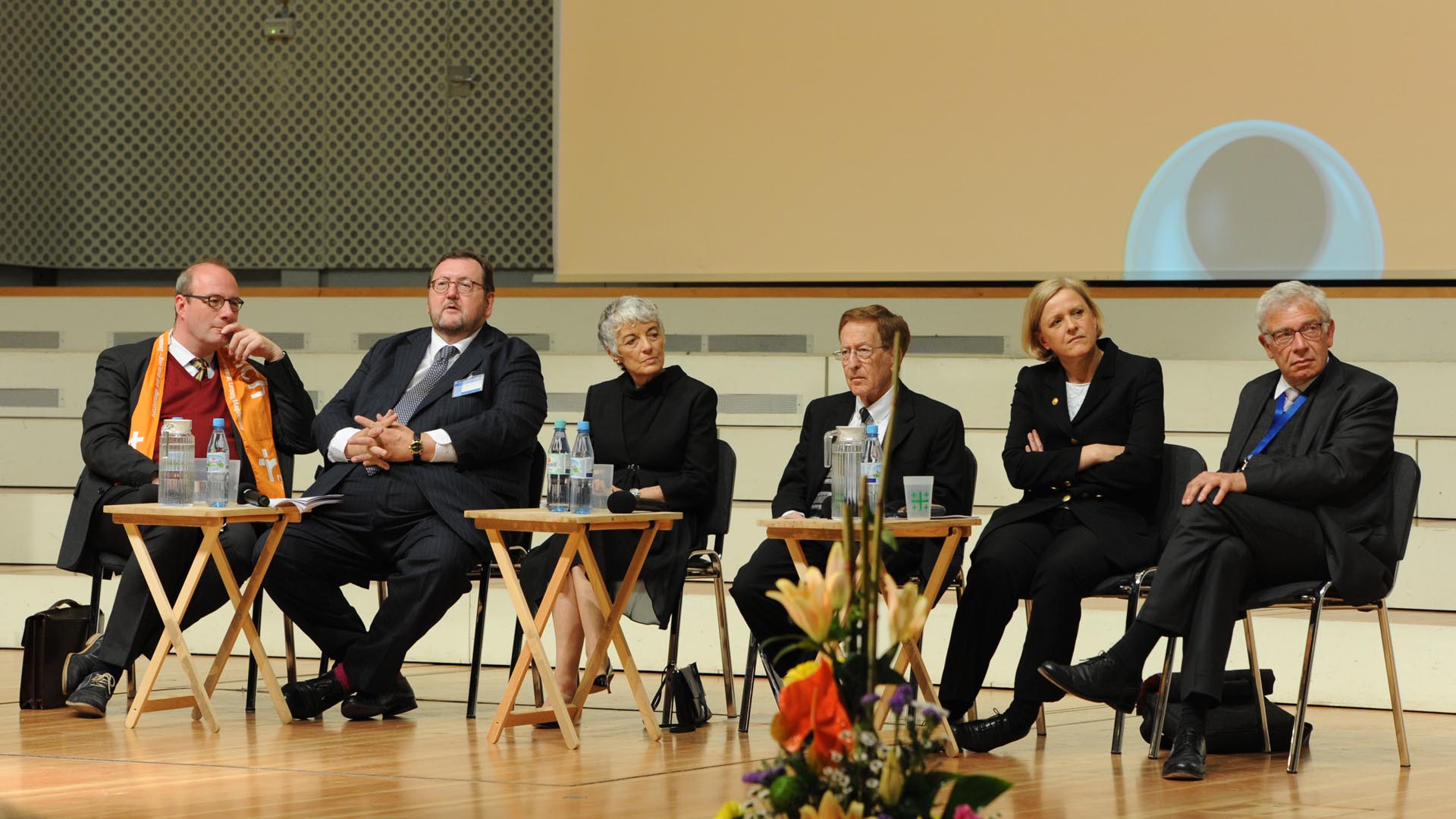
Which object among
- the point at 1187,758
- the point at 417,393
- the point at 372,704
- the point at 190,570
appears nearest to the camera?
the point at 1187,758

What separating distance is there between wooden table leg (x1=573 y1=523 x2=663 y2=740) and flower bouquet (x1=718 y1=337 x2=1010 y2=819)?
2.50 meters

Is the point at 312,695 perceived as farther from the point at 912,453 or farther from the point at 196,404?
the point at 912,453

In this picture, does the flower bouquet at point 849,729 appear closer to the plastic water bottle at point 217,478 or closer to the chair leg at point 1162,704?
the chair leg at point 1162,704

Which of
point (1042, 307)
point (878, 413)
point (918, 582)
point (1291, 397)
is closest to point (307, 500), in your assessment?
point (878, 413)

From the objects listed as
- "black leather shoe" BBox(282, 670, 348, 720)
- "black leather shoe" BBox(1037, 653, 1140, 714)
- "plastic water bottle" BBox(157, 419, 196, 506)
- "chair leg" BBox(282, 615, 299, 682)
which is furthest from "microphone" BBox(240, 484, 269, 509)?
"black leather shoe" BBox(1037, 653, 1140, 714)

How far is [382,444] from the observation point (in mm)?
4695

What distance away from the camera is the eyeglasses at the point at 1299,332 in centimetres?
414

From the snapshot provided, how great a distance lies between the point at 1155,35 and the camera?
6.62 m

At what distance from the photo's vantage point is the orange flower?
1.83 m

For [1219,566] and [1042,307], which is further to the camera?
[1042,307]

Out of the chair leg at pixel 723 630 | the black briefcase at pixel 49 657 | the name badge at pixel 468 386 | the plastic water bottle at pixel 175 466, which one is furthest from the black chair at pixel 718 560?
the black briefcase at pixel 49 657

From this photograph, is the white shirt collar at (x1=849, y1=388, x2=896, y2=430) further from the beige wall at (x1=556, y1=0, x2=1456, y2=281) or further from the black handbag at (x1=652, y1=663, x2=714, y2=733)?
the beige wall at (x1=556, y1=0, x2=1456, y2=281)

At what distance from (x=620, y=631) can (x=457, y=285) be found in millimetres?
1159

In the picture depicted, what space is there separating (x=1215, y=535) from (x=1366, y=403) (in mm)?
509
